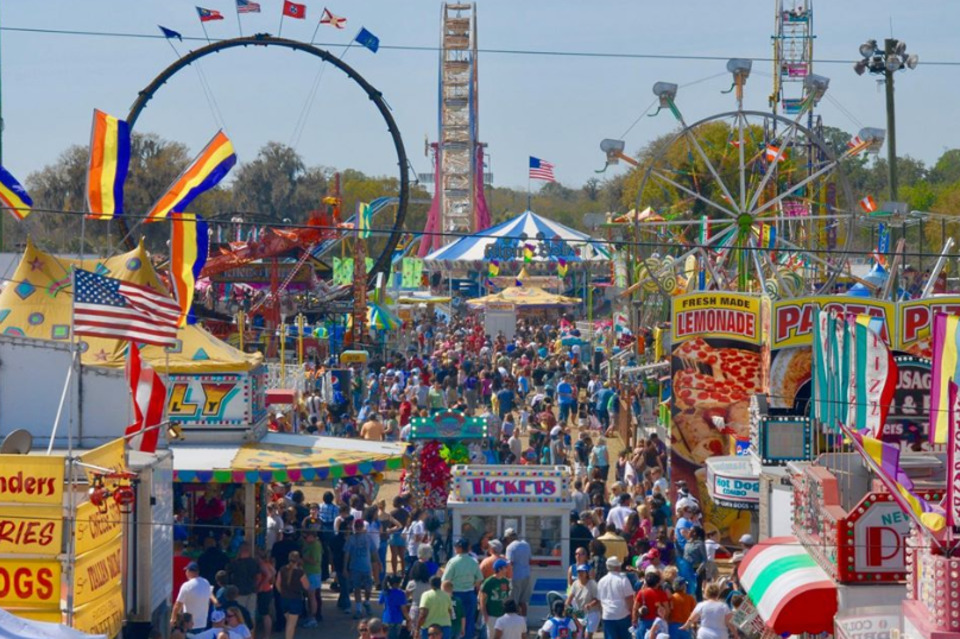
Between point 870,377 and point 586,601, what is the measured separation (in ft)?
11.9

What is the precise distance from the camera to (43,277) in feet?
63.9

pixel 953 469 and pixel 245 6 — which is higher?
pixel 245 6

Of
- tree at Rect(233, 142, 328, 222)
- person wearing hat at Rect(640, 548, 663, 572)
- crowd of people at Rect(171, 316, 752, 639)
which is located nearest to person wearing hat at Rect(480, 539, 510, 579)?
crowd of people at Rect(171, 316, 752, 639)

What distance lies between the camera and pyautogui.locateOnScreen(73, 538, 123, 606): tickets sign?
11.7 meters

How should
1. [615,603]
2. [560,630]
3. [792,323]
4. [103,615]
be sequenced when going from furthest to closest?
[792,323] < [615,603] < [560,630] < [103,615]

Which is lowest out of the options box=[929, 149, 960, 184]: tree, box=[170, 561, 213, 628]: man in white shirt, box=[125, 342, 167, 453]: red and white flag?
box=[170, 561, 213, 628]: man in white shirt

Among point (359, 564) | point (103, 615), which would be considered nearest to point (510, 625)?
point (359, 564)

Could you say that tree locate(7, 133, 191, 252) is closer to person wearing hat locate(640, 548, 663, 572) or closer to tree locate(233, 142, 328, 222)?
tree locate(233, 142, 328, 222)

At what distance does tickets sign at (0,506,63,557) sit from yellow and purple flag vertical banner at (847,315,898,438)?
588 cm

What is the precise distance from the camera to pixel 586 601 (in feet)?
47.3

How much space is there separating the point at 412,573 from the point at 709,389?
727cm

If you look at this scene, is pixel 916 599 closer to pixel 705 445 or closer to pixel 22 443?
pixel 22 443

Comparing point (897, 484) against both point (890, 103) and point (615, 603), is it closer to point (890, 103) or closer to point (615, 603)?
point (615, 603)

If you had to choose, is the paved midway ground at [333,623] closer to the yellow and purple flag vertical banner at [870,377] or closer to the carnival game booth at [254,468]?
the carnival game booth at [254,468]
